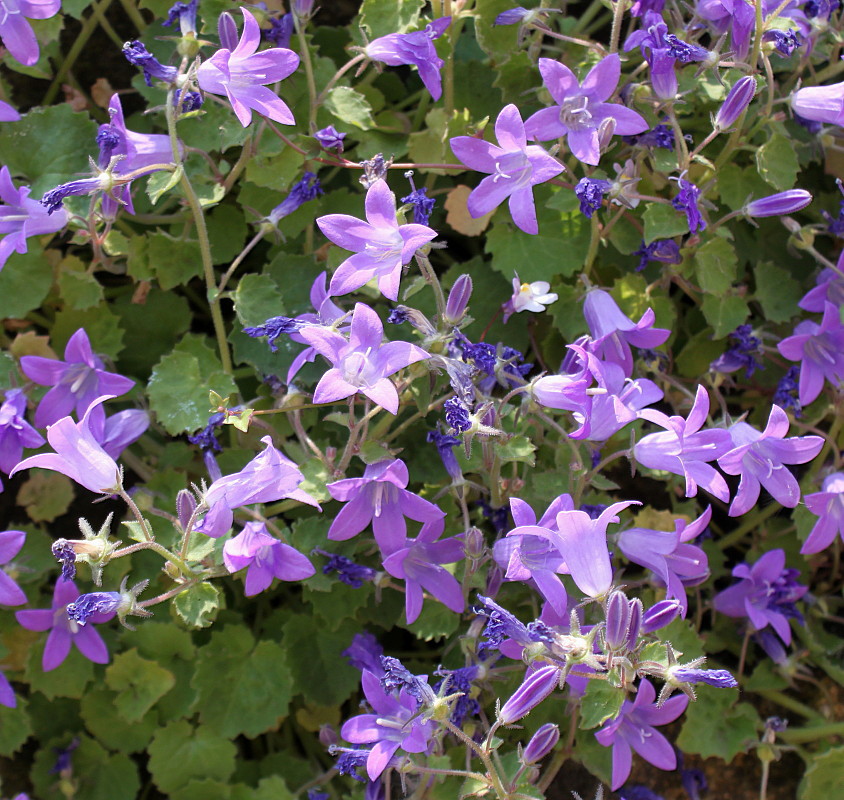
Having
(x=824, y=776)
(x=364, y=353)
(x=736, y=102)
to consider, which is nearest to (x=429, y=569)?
(x=364, y=353)

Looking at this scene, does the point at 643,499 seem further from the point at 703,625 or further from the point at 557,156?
the point at 557,156

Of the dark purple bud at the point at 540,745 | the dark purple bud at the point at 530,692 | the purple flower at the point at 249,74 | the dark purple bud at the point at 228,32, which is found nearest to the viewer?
the dark purple bud at the point at 530,692

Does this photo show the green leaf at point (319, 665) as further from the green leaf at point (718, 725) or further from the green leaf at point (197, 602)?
the green leaf at point (718, 725)

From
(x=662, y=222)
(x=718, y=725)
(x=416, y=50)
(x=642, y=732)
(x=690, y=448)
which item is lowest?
(x=718, y=725)

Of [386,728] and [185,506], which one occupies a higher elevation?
[185,506]

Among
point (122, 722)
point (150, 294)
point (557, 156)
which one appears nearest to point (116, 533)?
point (122, 722)

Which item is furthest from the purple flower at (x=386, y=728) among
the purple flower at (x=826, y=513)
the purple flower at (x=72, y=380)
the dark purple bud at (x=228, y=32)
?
the dark purple bud at (x=228, y=32)

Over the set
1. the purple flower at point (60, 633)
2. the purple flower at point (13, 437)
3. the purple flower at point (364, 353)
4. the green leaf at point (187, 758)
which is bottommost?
the green leaf at point (187, 758)

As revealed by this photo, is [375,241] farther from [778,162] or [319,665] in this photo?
[319,665]
